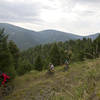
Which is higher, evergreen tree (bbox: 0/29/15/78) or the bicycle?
evergreen tree (bbox: 0/29/15/78)

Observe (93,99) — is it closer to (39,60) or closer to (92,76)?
(92,76)

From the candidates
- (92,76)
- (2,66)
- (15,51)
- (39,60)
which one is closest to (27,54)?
(39,60)

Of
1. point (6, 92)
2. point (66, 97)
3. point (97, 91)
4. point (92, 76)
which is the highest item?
point (92, 76)

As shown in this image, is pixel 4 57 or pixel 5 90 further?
pixel 4 57

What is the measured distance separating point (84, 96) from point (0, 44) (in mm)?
7724

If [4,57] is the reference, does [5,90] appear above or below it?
below

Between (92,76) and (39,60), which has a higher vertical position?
(92,76)

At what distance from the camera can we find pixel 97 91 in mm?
2049

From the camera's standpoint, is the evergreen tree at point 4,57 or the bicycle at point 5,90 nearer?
the bicycle at point 5,90

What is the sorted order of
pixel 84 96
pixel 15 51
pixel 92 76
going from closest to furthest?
pixel 84 96
pixel 92 76
pixel 15 51

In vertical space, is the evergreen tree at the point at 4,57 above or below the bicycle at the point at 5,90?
above

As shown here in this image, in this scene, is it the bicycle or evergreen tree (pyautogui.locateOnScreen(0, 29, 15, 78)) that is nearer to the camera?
the bicycle

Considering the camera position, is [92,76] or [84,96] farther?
[92,76]

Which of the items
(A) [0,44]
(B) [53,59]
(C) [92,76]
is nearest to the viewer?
(C) [92,76]
